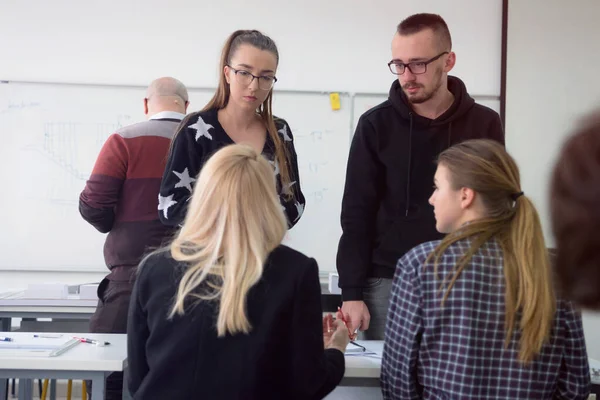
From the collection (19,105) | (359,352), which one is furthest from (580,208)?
(19,105)

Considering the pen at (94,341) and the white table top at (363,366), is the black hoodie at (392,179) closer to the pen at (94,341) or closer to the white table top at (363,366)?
the white table top at (363,366)

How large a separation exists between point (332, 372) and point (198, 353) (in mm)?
351

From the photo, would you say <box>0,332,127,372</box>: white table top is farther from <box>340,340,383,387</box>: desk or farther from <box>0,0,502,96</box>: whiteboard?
<box>0,0,502,96</box>: whiteboard

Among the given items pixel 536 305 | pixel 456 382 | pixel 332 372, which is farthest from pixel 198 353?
pixel 536 305

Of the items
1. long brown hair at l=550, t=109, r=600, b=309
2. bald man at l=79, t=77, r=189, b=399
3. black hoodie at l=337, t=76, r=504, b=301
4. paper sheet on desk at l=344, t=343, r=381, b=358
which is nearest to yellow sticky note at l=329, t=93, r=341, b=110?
bald man at l=79, t=77, r=189, b=399

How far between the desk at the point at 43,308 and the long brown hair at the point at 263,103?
1883 mm

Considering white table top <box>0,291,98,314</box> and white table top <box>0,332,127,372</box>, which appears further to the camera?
white table top <box>0,291,98,314</box>

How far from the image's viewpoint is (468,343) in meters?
1.76

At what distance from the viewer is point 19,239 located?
465 centimetres

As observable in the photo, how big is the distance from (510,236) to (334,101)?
3054mm

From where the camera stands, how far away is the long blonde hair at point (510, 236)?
1.76 meters

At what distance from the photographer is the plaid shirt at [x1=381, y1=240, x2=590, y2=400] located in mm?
1773

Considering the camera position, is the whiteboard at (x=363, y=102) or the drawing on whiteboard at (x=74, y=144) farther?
the whiteboard at (x=363, y=102)

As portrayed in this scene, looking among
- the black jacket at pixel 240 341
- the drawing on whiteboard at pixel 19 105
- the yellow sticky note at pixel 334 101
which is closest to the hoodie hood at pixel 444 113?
the black jacket at pixel 240 341
